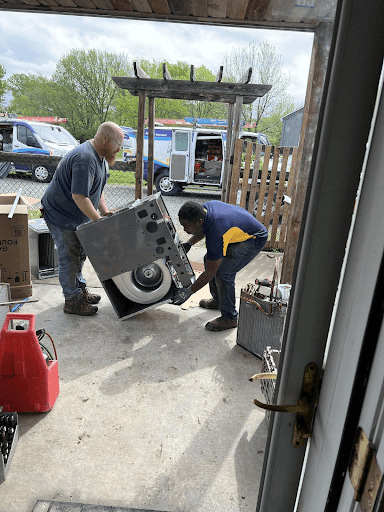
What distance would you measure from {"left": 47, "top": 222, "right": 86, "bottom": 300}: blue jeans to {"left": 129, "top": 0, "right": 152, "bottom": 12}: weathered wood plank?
2233 mm

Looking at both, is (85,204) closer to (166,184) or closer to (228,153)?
(228,153)

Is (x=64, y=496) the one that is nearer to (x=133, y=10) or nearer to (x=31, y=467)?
(x=31, y=467)

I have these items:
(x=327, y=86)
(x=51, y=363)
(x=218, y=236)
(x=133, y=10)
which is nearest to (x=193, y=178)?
(x=133, y=10)

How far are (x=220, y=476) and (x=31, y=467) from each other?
104 centimetres

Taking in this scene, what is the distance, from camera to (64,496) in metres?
1.78

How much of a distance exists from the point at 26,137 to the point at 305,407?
13.3 meters

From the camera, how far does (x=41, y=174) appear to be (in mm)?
11617

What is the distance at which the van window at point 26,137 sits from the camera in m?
11.8

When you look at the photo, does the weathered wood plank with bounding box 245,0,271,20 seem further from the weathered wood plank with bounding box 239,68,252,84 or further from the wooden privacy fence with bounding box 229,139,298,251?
the wooden privacy fence with bounding box 229,139,298,251

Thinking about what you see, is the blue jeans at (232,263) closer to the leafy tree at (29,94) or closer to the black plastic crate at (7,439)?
the black plastic crate at (7,439)

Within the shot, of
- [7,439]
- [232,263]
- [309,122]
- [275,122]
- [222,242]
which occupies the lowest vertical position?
[7,439]

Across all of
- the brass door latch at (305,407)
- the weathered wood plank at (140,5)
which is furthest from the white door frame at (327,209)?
the weathered wood plank at (140,5)

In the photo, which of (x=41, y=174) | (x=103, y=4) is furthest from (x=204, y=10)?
(x=41, y=174)

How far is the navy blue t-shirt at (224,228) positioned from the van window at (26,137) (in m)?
10.7
